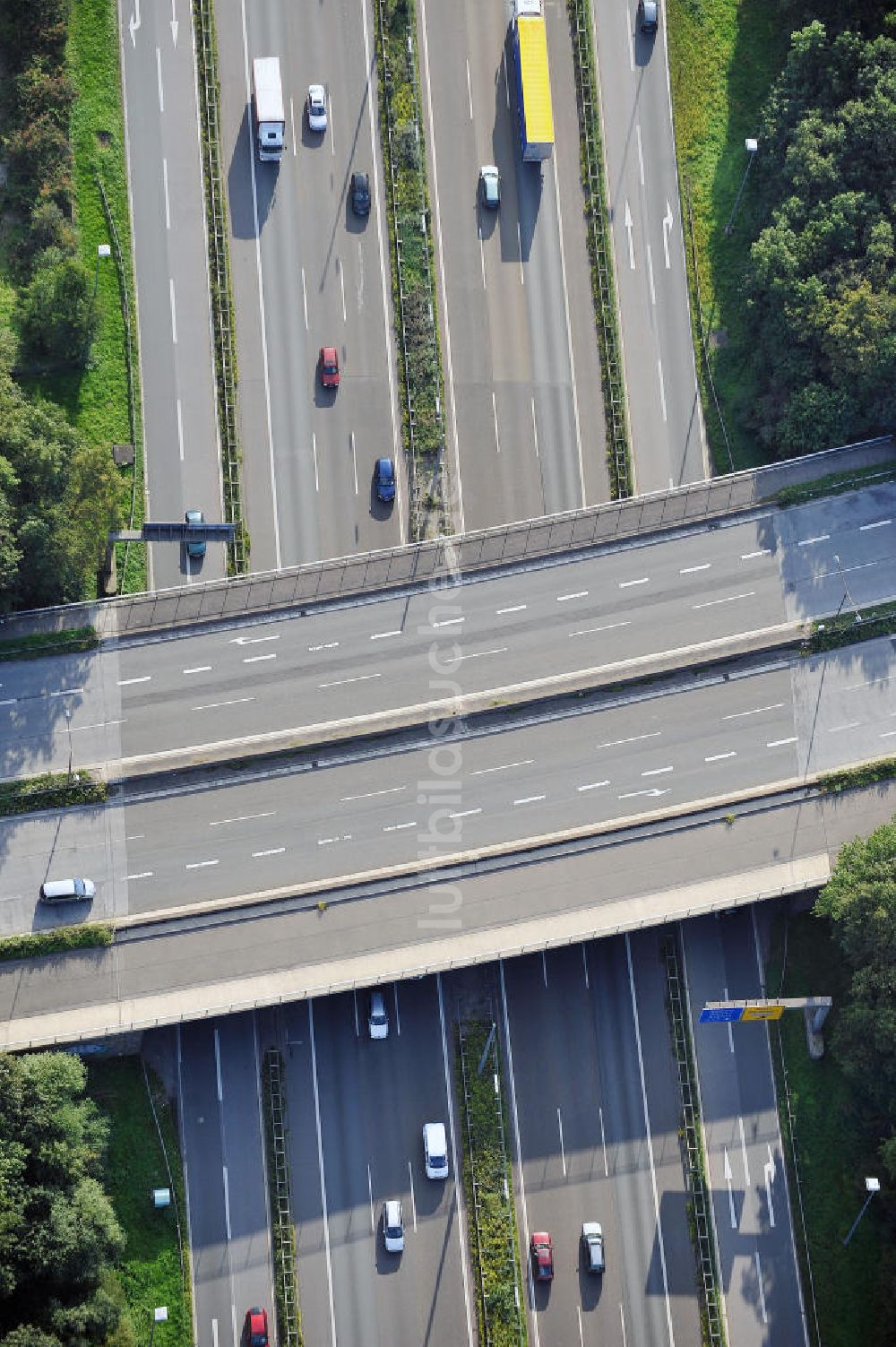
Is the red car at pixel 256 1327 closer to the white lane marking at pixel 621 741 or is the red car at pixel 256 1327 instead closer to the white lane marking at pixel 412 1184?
the white lane marking at pixel 412 1184

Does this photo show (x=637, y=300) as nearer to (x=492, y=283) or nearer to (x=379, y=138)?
(x=492, y=283)

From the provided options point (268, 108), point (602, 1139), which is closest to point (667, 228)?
→ point (268, 108)

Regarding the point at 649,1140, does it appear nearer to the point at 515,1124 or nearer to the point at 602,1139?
the point at 602,1139

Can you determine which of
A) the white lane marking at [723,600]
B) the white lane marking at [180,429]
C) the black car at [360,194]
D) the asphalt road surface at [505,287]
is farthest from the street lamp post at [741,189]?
the white lane marking at [180,429]

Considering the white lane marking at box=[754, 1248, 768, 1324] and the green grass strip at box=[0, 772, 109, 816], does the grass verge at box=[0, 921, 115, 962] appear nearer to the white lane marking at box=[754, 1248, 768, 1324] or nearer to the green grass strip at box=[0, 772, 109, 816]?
the green grass strip at box=[0, 772, 109, 816]

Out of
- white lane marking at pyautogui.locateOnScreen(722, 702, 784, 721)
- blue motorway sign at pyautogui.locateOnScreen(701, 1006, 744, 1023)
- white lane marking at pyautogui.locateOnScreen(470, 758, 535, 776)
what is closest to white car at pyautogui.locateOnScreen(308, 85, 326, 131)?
white lane marking at pyautogui.locateOnScreen(470, 758, 535, 776)

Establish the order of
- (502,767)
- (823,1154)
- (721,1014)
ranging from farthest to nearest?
(823,1154), (502,767), (721,1014)
